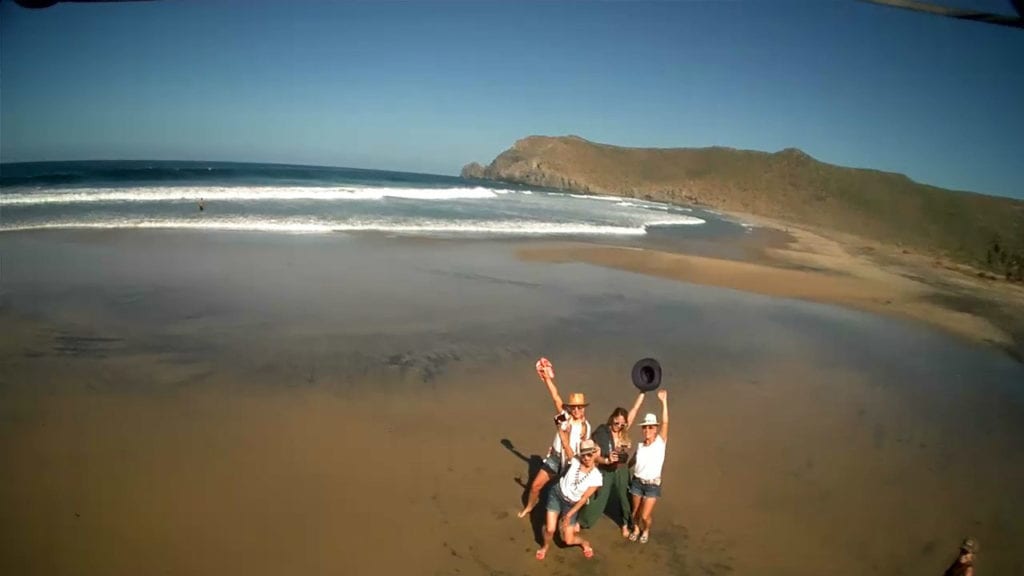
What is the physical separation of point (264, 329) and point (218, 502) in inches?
175

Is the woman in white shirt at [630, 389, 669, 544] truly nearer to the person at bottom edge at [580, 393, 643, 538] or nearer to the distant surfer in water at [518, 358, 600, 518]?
the person at bottom edge at [580, 393, 643, 538]

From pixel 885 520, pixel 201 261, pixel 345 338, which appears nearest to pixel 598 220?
pixel 201 261

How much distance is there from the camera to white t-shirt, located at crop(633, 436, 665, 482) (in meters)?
5.11

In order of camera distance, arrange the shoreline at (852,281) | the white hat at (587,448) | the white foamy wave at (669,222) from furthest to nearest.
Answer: the white foamy wave at (669,222) < the shoreline at (852,281) < the white hat at (587,448)

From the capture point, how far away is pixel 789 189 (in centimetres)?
8381

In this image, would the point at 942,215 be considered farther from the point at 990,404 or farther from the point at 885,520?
the point at 885,520

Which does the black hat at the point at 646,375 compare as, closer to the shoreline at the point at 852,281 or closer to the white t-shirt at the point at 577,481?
the white t-shirt at the point at 577,481

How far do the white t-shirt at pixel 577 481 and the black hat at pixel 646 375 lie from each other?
969 mm

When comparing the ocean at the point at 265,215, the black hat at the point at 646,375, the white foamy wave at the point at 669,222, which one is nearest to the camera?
the black hat at the point at 646,375

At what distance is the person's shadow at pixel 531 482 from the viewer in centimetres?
522

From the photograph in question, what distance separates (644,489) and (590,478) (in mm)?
650

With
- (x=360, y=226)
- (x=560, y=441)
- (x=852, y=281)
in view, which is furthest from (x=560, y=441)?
(x=360, y=226)

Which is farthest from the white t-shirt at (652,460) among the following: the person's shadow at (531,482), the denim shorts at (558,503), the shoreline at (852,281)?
the shoreline at (852,281)

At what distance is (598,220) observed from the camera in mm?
32875
